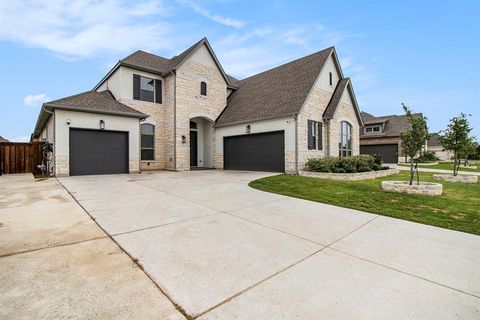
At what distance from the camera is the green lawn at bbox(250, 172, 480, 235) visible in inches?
209

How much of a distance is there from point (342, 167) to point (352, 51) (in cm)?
1089

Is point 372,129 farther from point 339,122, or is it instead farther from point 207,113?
point 207,113

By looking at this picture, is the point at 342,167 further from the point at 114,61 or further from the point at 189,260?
the point at 114,61

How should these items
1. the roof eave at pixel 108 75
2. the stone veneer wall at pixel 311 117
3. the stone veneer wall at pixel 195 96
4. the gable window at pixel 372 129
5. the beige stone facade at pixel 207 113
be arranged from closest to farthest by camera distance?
the stone veneer wall at pixel 311 117, the beige stone facade at pixel 207 113, the roof eave at pixel 108 75, the stone veneer wall at pixel 195 96, the gable window at pixel 372 129

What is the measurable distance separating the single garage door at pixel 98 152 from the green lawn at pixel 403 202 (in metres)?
8.67

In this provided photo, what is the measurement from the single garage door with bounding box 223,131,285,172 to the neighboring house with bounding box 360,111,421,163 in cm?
1935

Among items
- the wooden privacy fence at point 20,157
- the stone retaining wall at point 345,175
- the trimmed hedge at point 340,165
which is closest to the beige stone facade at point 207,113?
the trimmed hedge at point 340,165

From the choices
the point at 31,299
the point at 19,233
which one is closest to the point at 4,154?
the point at 19,233

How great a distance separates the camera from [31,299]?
2.13 meters

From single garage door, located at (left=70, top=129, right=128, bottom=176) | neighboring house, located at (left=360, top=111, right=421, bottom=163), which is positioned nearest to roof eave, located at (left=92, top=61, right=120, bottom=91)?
single garage door, located at (left=70, top=129, right=128, bottom=176)

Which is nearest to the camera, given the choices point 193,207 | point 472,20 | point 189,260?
point 189,260

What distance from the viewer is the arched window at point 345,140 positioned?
16538 mm

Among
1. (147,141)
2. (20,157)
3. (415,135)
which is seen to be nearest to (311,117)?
(415,135)

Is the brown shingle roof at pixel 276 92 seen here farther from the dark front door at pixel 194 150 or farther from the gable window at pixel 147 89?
the gable window at pixel 147 89
